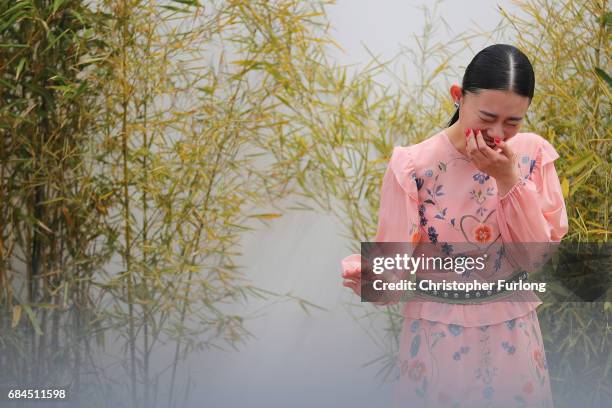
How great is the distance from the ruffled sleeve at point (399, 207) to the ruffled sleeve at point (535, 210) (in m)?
0.16

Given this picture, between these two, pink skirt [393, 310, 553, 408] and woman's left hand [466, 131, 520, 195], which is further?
pink skirt [393, 310, 553, 408]

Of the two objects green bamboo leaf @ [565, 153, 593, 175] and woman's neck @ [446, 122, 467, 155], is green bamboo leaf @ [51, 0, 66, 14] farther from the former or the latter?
green bamboo leaf @ [565, 153, 593, 175]

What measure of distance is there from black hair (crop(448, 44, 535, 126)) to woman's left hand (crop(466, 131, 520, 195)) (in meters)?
0.09

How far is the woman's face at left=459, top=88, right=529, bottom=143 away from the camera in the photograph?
1.32 metres

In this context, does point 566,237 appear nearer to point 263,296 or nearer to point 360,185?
point 360,185

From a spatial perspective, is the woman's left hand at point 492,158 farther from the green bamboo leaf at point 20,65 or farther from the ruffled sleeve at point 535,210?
the green bamboo leaf at point 20,65

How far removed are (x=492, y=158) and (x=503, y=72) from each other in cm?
15

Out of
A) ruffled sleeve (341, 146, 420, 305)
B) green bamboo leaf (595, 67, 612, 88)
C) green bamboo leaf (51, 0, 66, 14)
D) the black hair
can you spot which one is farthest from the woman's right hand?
green bamboo leaf (51, 0, 66, 14)

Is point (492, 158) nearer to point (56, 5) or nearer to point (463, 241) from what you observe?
point (463, 241)

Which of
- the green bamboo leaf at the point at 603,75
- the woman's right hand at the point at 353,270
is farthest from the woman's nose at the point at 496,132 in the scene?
the green bamboo leaf at the point at 603,75

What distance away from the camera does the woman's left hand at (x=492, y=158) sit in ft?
4.28

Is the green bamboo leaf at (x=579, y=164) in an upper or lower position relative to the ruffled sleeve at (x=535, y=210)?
upper

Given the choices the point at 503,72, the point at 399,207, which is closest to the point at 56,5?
the point at 399,207

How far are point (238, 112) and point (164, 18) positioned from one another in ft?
1.32
